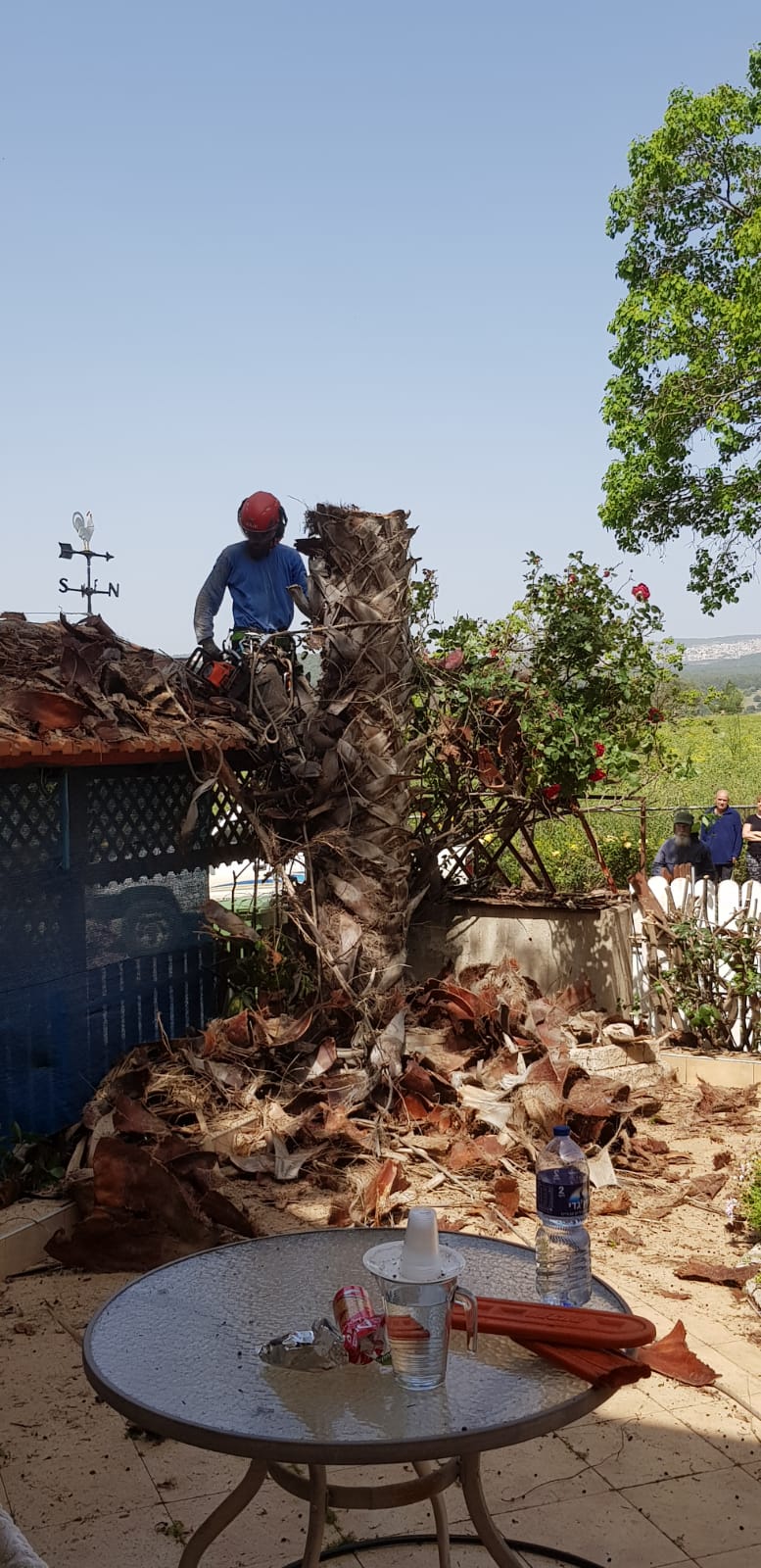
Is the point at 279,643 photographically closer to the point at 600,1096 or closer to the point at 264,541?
the point at 264,541

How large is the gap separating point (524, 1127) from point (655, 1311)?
1720 millimetres

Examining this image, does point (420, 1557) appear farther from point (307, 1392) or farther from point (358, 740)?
point (358, 740)

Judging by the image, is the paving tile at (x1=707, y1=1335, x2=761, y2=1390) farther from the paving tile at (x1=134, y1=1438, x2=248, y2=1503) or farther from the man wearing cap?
the man wearing cap

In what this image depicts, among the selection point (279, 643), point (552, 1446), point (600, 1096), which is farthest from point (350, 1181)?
point (279, 643)

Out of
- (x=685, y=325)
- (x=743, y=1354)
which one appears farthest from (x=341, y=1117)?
(x=685, y=325)

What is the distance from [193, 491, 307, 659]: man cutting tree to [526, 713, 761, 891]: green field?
2.43 m

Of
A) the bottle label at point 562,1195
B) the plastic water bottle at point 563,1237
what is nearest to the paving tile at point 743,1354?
the plastic water bottle at point 563,1237

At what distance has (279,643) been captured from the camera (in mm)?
7223

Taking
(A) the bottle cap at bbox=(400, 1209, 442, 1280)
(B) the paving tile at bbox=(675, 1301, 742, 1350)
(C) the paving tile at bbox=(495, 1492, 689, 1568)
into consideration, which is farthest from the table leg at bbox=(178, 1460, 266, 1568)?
(B) the paving tile at bbox=(675, 1301, 742, 1350)

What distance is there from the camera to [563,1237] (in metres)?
2.74

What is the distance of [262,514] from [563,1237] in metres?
5.50

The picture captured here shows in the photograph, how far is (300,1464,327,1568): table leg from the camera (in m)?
2.56

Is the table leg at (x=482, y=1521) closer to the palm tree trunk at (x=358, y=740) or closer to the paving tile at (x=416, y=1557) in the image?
the paving tile at (x=416, y=1557)

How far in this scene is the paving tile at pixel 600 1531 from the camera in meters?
3.05
